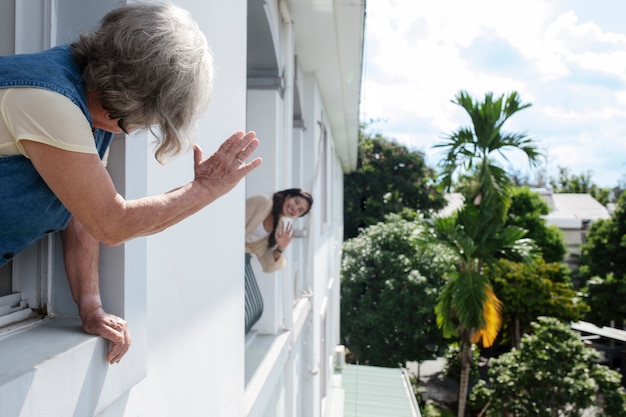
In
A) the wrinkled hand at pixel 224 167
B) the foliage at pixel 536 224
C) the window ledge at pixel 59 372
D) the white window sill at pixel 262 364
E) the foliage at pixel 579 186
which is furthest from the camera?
the foliage at pixel 579 186

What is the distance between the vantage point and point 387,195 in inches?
979

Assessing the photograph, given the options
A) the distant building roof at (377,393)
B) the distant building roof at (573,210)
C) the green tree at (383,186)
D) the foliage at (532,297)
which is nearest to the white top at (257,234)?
the distant building roof at (377,393)

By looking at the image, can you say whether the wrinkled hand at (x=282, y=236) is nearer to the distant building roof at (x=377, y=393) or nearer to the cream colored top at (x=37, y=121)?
the cream colored top at (x=37, y=121)

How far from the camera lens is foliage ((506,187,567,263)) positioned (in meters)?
22.0

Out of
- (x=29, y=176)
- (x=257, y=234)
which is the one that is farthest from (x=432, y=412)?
(x=29, y=176)

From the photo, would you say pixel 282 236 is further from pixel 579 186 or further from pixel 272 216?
pixel 579 186

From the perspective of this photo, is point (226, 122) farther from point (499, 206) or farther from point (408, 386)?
point (408, 386)

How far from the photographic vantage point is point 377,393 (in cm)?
1095

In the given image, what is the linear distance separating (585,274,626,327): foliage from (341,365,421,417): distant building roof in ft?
31.2

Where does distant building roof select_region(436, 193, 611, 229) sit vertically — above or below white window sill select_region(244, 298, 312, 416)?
above

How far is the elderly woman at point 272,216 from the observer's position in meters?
3.62

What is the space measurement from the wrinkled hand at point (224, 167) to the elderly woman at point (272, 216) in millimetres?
2350

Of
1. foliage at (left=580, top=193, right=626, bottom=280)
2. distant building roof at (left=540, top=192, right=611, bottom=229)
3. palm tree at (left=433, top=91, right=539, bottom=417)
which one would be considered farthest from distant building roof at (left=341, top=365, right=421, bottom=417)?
distant building roof at (left=540, top=192, right=611, bottom=229)

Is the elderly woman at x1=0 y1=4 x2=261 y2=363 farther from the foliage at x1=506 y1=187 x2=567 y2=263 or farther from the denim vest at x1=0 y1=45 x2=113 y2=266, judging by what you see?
the foliage at x1=506 y1=187 x2=567 y2=263
